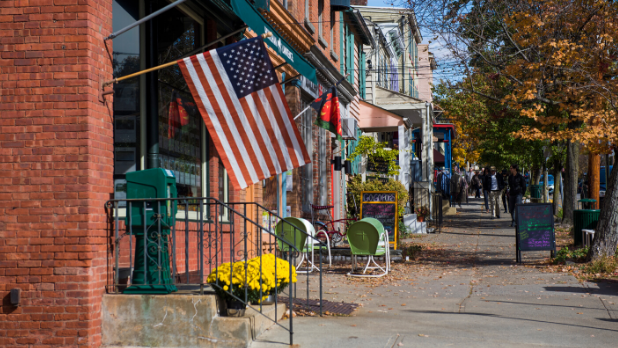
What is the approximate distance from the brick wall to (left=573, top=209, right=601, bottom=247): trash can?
10.9 metres

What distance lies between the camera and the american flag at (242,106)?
20.7 ft

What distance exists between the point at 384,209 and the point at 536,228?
306 centimetres

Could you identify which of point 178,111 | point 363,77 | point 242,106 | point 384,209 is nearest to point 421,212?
point 363,77

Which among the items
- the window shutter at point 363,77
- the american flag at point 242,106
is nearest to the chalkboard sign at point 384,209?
the american flag at point 242,106

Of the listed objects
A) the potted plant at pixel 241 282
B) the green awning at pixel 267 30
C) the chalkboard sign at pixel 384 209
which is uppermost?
the green awning at pixel 267 30

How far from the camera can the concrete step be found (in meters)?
5.99

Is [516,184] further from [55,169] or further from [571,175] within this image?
[55,169]

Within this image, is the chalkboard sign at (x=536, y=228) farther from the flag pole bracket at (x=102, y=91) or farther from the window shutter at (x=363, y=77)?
the window shutter at (x=363, y=77)

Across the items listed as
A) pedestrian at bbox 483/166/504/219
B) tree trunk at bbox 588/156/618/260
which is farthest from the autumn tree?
pedestrian at bbox 483/166/504/219

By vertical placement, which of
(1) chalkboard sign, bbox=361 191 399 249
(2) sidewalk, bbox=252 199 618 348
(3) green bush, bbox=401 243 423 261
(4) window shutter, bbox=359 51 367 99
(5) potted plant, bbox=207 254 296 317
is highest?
(4) window shutter, bbox=359 51 367 99

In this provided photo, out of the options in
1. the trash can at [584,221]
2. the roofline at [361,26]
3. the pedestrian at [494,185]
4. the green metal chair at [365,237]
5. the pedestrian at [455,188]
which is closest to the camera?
the green metal chair at [365,237]

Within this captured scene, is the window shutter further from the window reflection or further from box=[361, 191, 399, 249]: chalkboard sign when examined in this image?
the window reflection

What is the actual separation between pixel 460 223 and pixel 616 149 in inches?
500

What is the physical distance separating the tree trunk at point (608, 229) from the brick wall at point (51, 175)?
9040mm
